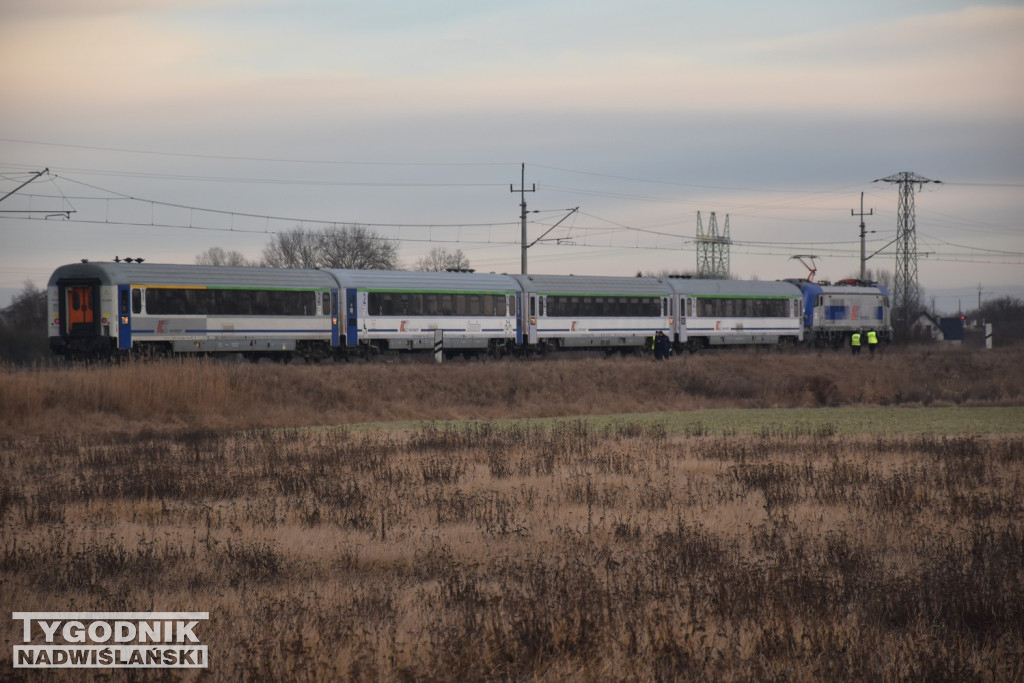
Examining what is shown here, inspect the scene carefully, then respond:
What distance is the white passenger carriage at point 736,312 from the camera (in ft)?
184

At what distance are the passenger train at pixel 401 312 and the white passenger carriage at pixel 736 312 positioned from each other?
0.07 m

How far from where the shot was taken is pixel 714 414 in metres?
32.6

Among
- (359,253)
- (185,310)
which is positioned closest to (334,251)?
(359,253)

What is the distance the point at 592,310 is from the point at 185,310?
779 inches

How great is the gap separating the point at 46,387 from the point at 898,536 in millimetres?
22430

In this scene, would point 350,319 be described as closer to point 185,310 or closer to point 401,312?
point 401,312

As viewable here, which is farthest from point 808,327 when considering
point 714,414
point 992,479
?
point 992,479

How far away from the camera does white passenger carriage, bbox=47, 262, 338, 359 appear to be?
37.3 meters

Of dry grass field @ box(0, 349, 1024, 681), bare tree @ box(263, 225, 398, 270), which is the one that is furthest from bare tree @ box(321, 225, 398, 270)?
dry grass field @ box(0, 349, 1024, 681)

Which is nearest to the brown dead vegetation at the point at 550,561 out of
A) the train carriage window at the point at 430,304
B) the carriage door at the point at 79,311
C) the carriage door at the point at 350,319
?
the carriage door at the point at 79,311

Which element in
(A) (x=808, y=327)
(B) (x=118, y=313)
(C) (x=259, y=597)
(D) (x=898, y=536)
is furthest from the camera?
(A) (x=808, y=327)

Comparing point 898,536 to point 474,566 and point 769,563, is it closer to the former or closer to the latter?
point 769,563

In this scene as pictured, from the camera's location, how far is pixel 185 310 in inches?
1526

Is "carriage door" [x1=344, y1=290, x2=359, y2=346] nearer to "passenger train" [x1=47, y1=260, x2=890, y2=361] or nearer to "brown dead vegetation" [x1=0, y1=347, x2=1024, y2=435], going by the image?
"passenger train" [x1=47, y1=260, x2=890, y2=361]
